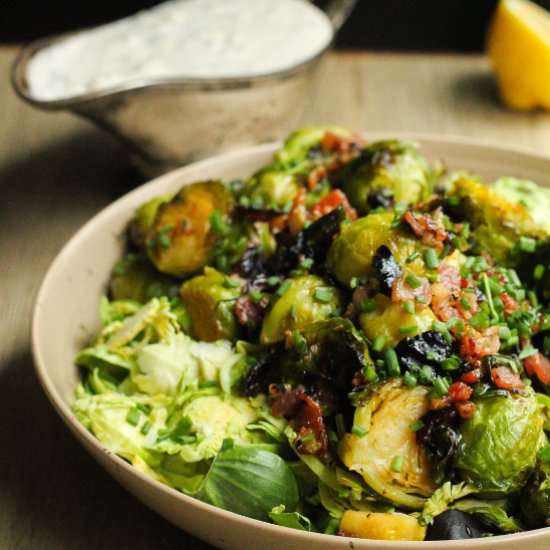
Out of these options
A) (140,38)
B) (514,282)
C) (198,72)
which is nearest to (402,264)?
(514,282)

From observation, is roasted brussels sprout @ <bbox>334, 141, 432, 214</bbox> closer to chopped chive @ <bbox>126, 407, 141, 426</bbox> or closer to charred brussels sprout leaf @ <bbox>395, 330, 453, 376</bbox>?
charred brussels sprout leaf @ <bbox>395, 330, 453, 376</bbox>

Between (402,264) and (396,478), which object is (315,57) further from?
(396,478)

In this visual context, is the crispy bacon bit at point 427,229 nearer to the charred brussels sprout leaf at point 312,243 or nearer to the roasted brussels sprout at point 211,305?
the charred brussels sprout leaf at point 312,243

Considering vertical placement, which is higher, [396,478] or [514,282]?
[514,282]

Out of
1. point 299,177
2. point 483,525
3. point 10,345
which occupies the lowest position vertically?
Result: point 10,345

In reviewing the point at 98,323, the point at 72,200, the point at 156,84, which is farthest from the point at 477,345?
the point at 72,200

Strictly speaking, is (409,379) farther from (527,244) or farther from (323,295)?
(527,244)
